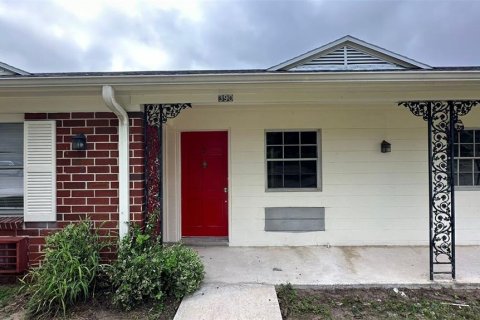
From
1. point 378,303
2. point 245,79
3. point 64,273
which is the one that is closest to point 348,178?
point 378,303

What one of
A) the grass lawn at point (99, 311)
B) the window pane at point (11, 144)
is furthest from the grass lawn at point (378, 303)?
the window pane at point (11, 144)

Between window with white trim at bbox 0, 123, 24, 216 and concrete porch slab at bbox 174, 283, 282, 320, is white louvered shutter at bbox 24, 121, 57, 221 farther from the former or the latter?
concrete porch slab at bbox 174, 283, 282, 320

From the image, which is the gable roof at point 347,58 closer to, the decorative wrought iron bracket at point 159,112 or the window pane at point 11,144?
the decorative wrought iron bracket at point 159,112

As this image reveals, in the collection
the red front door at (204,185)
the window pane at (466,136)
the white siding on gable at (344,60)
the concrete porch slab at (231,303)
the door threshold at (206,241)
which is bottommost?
the concrete porch slab at (231,303)

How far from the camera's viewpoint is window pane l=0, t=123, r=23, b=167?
3.95 m

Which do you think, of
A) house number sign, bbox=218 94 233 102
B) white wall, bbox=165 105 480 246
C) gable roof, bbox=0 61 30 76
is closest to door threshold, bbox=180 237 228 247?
white wall, bbox=165 105 480 246

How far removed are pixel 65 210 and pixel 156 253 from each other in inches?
57.3

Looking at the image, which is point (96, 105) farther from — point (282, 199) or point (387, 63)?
point (387, 63)

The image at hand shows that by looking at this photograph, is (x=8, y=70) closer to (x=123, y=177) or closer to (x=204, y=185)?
(x=123, y=177)

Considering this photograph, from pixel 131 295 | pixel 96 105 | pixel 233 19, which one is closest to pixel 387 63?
pixel 96 105

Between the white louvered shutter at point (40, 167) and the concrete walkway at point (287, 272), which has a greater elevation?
the white louvered shutter at point (40, 167)

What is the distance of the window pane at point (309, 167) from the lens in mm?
5309

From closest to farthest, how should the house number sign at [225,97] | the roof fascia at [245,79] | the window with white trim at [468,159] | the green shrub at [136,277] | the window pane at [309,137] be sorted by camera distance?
the green shrub at [136,277], the roof fascia at [245,79], the house number sign at [225,97], the window with white trim at [468,159], the window pane at [309,137]

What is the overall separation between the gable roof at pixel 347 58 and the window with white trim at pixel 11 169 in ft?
13.6
